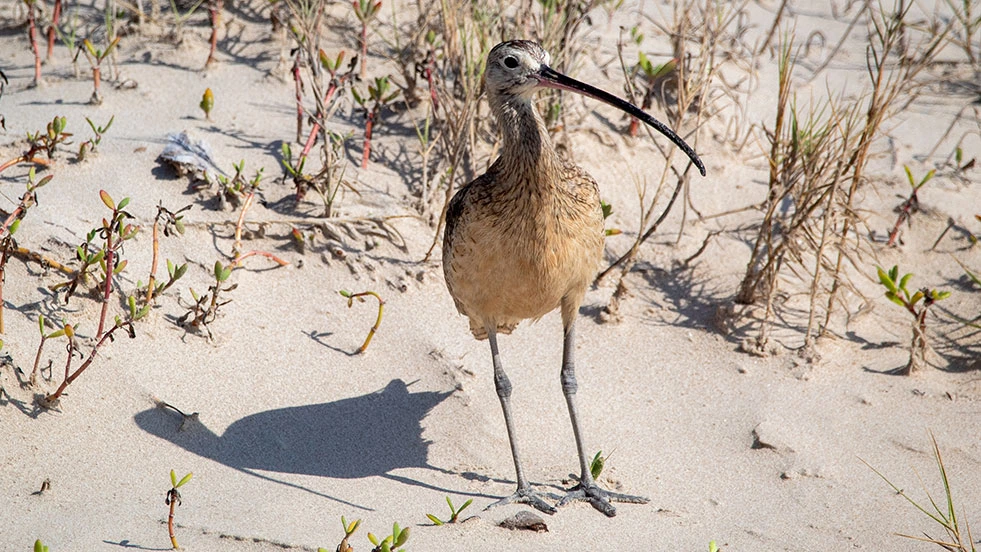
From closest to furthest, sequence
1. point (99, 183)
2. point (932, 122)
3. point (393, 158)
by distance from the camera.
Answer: point (99, 183), point (393, 158), point (932, 122)

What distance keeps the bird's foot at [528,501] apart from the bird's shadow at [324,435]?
0.49m

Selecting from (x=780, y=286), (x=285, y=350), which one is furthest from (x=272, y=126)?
(x=780, y=286)

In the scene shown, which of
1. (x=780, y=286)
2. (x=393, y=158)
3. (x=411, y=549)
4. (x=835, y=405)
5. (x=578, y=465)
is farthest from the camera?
(x=393, y=158)

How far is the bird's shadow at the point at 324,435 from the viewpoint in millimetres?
4328

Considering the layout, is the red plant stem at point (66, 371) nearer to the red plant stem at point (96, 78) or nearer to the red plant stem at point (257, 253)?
the red plant stem at point (257, 253)

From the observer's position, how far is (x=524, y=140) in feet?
13.3

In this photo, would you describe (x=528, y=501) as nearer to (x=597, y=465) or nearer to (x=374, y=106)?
(x=597, y=465)

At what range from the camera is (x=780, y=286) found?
233 inches

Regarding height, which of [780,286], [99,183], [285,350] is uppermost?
[780,286]

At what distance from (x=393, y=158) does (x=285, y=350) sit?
186 cm

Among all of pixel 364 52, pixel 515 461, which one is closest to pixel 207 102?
pixel 364 52

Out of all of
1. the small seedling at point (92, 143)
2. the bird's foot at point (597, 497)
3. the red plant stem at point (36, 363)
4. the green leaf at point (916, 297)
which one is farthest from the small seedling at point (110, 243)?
the green leaf at point (916, 297)

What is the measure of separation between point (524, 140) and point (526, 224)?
1.19 ft

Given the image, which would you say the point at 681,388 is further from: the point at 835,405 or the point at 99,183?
the point at 99,183
